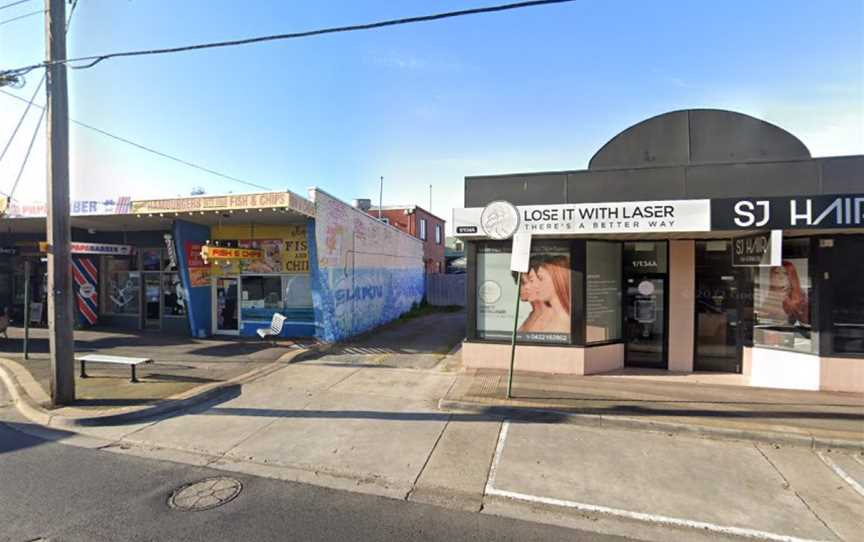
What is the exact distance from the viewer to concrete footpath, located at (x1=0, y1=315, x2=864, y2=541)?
11.9ft

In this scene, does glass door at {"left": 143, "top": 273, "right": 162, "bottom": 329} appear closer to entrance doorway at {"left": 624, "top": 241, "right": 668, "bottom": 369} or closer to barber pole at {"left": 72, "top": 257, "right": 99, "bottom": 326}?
barber pole at {"left": 72, "top": 257, "right": 99, "bottom": 326}

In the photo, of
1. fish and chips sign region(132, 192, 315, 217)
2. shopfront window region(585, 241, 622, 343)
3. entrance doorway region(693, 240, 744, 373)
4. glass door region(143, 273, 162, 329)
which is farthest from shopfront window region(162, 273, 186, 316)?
entrance doorway region(693, 240, 744, 373)

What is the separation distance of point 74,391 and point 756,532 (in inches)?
348

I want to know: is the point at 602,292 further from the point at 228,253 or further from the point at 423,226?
the point at 423,226

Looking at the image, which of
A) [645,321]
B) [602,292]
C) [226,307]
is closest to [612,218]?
[602,292]

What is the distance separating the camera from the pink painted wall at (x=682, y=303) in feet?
26.2

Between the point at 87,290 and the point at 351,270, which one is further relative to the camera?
the point at 87,290

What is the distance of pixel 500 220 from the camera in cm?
709

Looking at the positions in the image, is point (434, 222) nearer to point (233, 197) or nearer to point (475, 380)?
point (233, 197)

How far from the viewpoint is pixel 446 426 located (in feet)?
18.2

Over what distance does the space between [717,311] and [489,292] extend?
4445 millimetres

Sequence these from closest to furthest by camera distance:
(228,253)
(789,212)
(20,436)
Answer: (20,436), (789,212), (228,253)

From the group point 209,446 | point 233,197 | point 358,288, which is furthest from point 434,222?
point 209,446

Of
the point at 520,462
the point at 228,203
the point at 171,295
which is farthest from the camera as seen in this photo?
the point at 171,295
